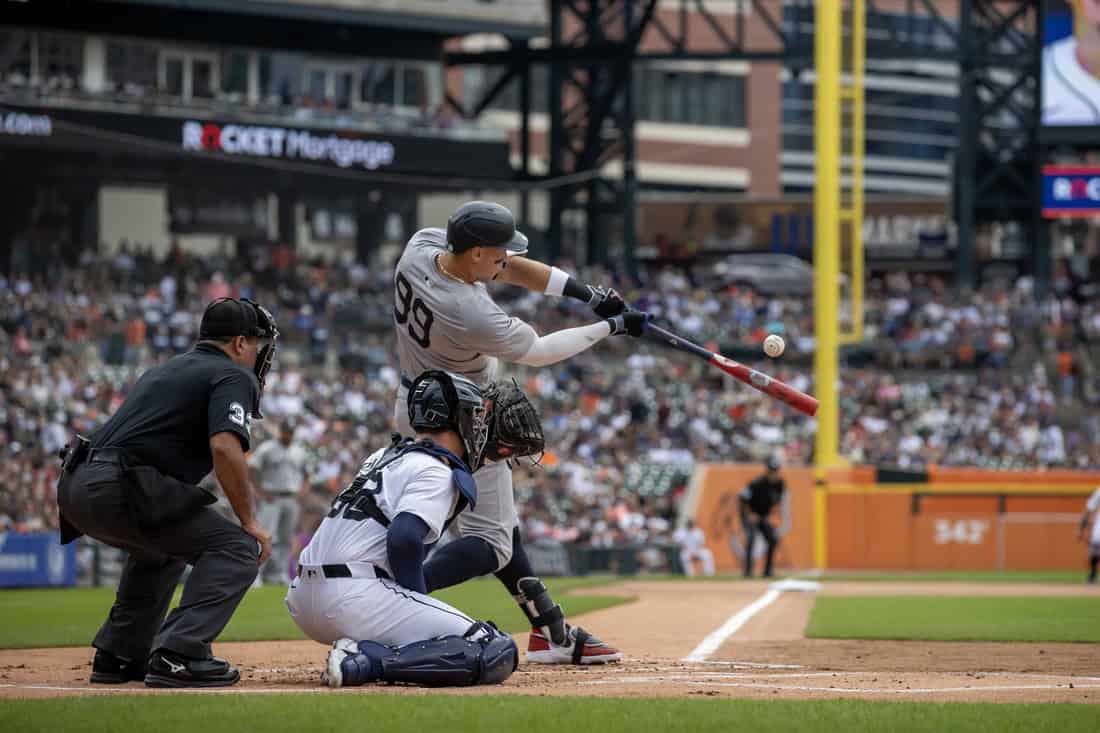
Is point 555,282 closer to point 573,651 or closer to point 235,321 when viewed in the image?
point 235,321

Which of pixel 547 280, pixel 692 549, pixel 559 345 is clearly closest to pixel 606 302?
pixel 547 280

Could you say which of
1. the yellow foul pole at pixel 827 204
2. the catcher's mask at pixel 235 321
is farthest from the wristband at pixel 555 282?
the yellow foul pole at pixel 827 204

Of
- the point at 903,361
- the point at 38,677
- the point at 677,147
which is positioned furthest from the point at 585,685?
the point at 677,147

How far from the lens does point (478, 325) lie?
7.76 meters

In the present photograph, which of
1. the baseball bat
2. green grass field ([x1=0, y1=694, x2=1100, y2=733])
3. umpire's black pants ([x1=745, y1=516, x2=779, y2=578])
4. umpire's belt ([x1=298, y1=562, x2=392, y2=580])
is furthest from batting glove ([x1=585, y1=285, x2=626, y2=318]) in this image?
umpire's black pants ([x1=745, y1=516, x2=779, y2=578])

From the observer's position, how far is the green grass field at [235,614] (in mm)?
11016

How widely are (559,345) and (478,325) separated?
0.38 meters

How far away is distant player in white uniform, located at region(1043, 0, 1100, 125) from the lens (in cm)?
3694

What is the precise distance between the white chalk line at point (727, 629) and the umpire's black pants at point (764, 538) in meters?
5.37

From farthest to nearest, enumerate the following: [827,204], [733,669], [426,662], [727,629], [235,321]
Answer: [827,204] < [727,629] < [733,669] < [235,321] < [426,662]

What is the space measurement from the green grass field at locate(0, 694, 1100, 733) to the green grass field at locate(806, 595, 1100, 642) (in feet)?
15.3

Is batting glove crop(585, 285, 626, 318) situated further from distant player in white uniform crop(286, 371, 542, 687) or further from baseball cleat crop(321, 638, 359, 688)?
baseball cleat crop(321, 638, 359, 688)

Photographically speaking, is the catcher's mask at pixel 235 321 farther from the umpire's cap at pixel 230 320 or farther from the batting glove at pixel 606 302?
the batting glove at pixel 606 302

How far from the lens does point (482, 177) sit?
39500 mm
